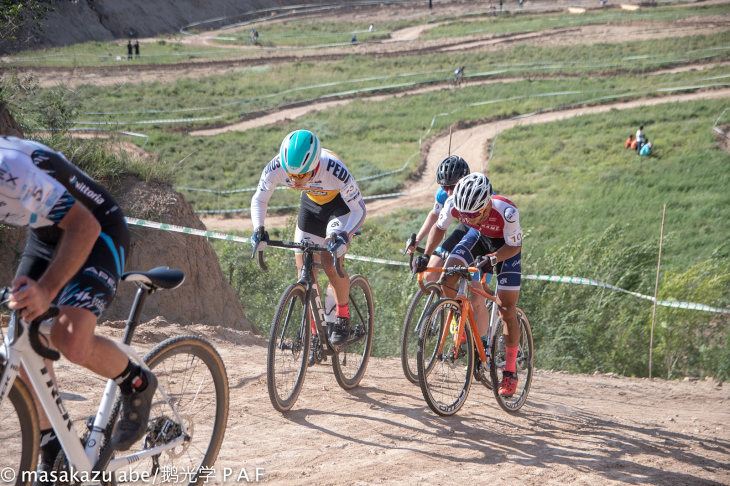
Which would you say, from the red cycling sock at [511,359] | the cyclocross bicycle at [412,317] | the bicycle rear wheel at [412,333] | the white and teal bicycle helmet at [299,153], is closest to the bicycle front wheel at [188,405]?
the white and teal bicycle helmet at [299,153]

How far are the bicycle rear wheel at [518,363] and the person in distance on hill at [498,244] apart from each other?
119 millimetres

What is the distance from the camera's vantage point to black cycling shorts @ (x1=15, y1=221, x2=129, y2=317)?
9.38ft

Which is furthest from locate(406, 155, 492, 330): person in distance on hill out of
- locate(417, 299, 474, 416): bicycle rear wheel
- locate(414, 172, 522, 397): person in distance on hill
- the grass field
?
the grass field

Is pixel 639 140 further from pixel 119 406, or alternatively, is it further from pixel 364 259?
pixel 119 406

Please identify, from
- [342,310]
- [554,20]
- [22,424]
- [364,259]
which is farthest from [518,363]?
[554,20]

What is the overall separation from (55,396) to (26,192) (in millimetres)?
980

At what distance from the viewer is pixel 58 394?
2.87 m

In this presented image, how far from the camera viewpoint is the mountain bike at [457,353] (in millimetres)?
5438

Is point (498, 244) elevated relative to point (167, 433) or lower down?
elevated

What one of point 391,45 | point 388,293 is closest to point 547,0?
point 391,45

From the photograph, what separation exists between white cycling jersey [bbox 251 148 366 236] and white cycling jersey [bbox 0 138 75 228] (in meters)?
2.77

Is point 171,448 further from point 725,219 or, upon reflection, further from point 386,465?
point 725,219

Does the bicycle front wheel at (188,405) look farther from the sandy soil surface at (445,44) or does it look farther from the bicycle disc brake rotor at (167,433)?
the sandy soil surface at (445,44)

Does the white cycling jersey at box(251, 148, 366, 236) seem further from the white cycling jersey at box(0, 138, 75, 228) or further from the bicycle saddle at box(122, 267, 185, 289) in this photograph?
the white cycling jersey at box(0, 138, 75, 228)
